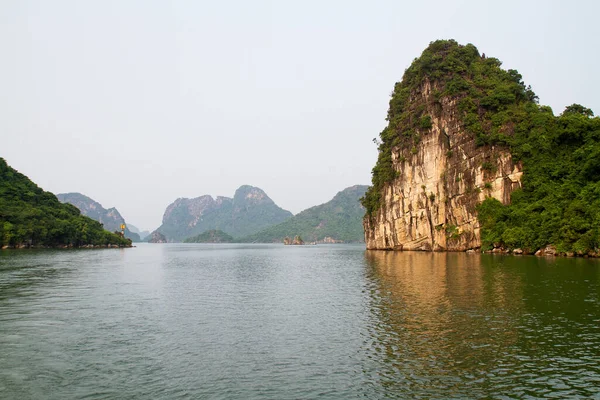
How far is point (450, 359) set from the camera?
1337 cm

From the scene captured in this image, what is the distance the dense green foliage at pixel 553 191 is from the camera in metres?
51.2

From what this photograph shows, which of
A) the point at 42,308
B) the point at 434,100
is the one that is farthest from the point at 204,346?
the point at 434,100

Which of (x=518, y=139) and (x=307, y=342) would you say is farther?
(x=518, y=139)

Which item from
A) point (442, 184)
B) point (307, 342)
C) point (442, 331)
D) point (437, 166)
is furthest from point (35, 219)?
point (442, 331)

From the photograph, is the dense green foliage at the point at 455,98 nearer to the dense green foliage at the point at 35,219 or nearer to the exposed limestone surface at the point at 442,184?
the exposed limestone surface at the point at 442,184

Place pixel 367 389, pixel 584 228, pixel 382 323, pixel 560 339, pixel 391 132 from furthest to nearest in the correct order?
pixel 391 132, pixel 584 228, pixel 382 323, pixel 560 339, pixel 367 389

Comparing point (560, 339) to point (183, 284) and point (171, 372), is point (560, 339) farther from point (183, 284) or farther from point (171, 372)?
point (183, 284)

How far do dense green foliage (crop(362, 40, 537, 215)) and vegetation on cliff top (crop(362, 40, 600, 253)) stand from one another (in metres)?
0.17

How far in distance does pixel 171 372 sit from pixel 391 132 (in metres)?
79.7

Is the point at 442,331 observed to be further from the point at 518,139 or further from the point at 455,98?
the point at 455,98

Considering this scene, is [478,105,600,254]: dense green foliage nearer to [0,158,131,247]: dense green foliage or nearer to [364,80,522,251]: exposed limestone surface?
[364,80,522,251]: exposed limestone surface

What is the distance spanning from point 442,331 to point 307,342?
571 cm

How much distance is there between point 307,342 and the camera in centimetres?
1580

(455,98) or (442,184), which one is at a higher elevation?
(455,98)
